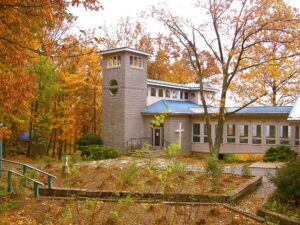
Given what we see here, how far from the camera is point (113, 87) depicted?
25422mm

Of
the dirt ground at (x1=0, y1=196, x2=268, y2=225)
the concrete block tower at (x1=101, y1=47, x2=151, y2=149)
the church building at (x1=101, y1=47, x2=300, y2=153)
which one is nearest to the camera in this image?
Result: the dirt ground at (x1=0, y1=196, x2=268, y2=225)

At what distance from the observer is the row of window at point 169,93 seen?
27.5 m

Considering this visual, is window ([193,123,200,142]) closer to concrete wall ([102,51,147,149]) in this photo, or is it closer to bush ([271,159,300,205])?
concrete wall ([102,51,147,149])

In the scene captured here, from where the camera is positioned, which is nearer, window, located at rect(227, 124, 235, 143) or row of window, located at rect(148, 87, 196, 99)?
window, located at rect(227, 124, 235, 143)

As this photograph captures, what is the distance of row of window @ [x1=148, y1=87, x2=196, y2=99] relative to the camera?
27.5m

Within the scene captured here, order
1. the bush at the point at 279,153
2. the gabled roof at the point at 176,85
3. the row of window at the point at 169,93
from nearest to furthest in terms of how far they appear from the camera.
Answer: the bush at the point at 279,153 → the gabled roof at the point at 176,85 → the row of window at the point at 169,93

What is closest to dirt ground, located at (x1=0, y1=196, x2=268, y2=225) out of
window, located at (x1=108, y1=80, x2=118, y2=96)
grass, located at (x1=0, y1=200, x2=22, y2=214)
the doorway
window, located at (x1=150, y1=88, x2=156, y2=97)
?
grass, located at (x1=0, y1=200, x2=22, y2=214)

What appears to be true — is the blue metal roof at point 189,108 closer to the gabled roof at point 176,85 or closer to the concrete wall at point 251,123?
the concrete wall at point 251,123

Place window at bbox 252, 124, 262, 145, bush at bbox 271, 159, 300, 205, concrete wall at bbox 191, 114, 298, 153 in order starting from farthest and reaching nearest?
window at bbox 252, 124, 262, 145 < concrete wall at bbox 191, 114, 298, 153 < bush at bbox 271, 159, 300, 205

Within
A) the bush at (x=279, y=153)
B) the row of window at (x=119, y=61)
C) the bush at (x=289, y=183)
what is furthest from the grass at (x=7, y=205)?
the row of window at (x=119, y=61)

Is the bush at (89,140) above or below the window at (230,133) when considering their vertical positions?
below

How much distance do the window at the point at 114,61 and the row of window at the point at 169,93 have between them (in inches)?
152

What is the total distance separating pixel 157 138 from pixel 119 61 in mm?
6977

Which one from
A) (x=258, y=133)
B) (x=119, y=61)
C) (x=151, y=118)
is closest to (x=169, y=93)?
(x=151, y=118)
